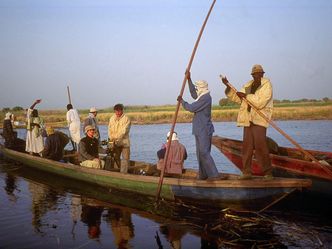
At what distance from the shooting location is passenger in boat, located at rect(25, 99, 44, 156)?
37.5 ft

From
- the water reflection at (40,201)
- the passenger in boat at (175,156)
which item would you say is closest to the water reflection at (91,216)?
the water reflection at (40,201)

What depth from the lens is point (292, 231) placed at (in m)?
5.82

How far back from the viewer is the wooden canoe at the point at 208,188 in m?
5.95

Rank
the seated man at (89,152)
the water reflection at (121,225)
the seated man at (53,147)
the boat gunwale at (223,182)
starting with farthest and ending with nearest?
the seated man at (53,147) → the seated man at (89,152) → the boat gunwale at (223,182) → the water reflection at (121,225)

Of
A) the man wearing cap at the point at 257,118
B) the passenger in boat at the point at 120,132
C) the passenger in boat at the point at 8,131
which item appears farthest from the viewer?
the passenger in boat at the point at 8,131

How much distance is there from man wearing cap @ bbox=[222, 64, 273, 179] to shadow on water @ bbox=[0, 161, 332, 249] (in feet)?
3.09

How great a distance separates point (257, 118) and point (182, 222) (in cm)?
229

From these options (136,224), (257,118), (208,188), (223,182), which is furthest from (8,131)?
(257,118)

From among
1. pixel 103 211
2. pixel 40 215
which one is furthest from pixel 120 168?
pixel 40 215

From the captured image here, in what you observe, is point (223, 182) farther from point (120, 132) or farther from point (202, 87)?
point (120, 132)

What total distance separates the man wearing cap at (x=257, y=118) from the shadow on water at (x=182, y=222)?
3.09 ft

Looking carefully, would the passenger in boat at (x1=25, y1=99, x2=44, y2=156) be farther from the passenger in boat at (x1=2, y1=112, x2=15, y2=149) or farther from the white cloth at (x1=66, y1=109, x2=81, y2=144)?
the passenger in boat at (x1=2, y1=112, x2=15, y2=149)

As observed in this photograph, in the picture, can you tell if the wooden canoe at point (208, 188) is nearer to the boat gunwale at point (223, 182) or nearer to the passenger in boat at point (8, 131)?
the boat gunwale at point (223, 182)

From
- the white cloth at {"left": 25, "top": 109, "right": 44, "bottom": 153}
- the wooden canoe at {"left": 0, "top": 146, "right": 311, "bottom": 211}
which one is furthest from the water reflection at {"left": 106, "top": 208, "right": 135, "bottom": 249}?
the white cloth at {"left": 25, "top": 109, "right": 44, "bottom": 153}
